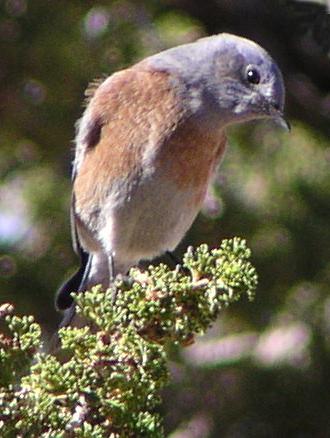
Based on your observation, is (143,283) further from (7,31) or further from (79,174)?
(7,31)

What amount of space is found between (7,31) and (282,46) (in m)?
1.48

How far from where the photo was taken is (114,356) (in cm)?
284

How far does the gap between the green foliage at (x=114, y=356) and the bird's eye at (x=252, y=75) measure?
1.99m

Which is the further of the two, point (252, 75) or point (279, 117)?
point (252, 75)

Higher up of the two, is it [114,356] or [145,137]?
[114,356]

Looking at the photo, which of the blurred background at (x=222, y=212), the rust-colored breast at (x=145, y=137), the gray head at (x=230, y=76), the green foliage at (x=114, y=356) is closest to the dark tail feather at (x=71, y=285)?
the blurred background at (x=222, y=212)

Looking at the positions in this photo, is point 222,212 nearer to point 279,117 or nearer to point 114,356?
point 279,117

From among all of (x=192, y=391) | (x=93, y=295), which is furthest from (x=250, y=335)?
(x=93, y=295)

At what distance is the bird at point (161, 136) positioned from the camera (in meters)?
5.01

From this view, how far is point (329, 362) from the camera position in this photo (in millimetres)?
5520

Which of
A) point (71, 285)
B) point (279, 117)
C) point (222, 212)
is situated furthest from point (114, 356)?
point (222, 212)

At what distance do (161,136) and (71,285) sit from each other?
82 cm

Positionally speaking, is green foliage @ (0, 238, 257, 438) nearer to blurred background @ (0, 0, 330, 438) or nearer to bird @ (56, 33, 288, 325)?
bird @ (56, 33, 288, 325)

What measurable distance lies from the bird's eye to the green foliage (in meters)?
1.99
